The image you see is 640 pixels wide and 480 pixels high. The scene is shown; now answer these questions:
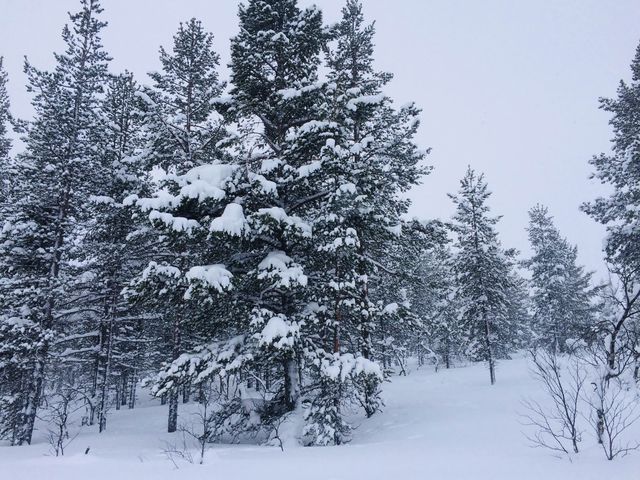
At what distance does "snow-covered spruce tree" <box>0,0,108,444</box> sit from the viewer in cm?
1511

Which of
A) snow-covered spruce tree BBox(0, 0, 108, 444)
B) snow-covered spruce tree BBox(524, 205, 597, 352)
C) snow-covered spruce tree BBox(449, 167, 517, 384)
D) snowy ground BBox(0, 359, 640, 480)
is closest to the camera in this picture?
snowy ground BBox(0, 359, 640, 480)

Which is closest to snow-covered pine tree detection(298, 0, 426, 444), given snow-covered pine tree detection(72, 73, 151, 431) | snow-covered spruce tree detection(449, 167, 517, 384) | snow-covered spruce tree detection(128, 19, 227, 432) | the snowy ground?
the snowy ground

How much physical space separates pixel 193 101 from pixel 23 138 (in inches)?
349

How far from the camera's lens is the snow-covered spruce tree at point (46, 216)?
1511 centimetres

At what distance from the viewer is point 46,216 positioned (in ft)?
53.3

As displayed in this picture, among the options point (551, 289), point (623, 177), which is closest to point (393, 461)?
point (623, 177)

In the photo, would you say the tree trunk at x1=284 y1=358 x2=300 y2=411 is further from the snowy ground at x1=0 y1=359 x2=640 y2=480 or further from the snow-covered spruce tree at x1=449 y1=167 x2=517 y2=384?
the snow-covered spruce tree at x1=449 y1=167 x2=517 y2=384

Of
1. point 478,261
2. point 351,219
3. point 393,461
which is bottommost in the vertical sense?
point 393,461

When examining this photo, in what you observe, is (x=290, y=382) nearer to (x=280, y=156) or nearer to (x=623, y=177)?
(x=280, y=156)

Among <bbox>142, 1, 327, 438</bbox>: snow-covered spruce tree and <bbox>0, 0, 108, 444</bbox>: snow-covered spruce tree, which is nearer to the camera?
<bbox>142, 1, 327, 438</bbox>: snow-covered spruce tree

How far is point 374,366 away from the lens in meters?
9.56

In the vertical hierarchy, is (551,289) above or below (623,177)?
below

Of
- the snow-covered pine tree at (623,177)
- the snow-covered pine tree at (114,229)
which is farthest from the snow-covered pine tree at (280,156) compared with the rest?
the snow-covered pine tree at (623,177)

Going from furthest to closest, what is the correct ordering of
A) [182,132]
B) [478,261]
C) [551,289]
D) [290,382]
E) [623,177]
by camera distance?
[551,289] < [478,261] < [623,177] < [182,132] < [290,382]
